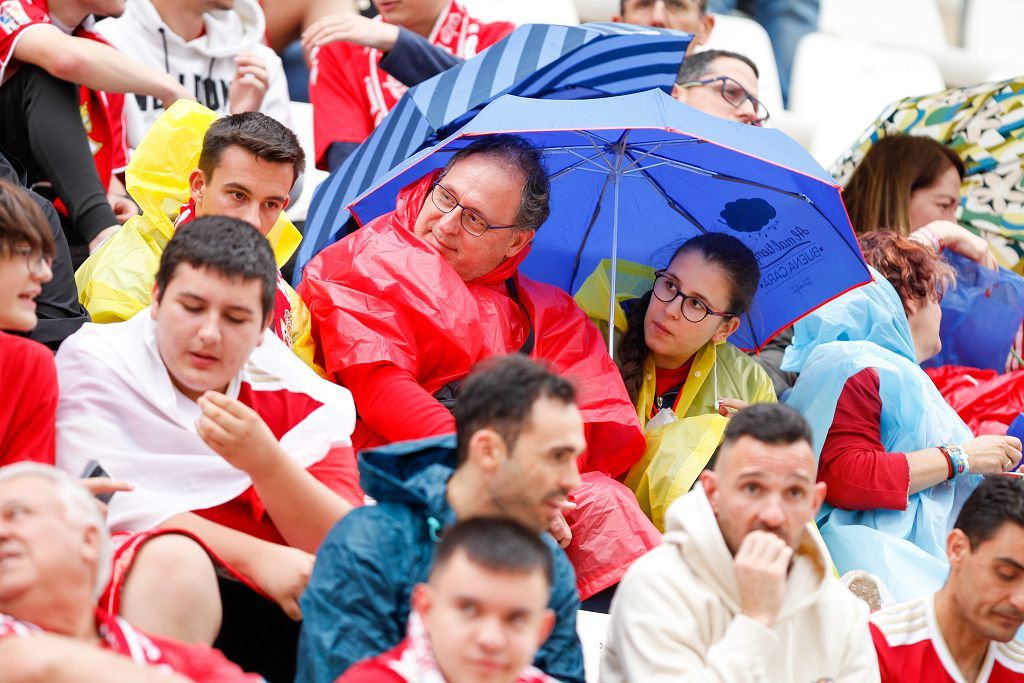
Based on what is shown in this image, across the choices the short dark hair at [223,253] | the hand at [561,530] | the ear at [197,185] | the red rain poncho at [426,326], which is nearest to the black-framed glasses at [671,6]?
the red rain poncho at [426,326]

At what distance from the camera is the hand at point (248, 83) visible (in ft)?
12.1

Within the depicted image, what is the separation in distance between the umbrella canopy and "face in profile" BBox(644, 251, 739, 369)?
51.3 inches

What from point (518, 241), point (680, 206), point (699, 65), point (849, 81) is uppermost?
point (849, 81)

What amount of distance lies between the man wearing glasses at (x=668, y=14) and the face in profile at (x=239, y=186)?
2057 millimetres

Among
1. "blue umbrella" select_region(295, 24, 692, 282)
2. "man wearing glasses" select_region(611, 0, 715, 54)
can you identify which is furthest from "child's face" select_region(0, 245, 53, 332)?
"man wearing glasses" select_region(611, 0, 715, 54)

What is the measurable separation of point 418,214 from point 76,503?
1.37 metres

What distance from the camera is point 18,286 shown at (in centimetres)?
228

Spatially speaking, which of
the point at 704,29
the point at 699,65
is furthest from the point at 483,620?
the point at 704,29

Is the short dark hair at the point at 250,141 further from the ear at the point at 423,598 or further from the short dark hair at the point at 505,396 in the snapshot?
the ear at the point at 423,598

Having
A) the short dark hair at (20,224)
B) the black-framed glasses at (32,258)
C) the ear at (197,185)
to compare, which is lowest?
the black-framed glasses at (32,258)

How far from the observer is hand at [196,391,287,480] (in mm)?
2123

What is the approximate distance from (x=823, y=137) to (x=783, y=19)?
94 cm

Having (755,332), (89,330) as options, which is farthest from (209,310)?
(755,332)

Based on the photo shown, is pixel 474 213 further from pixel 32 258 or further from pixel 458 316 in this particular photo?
pixel 32 258
